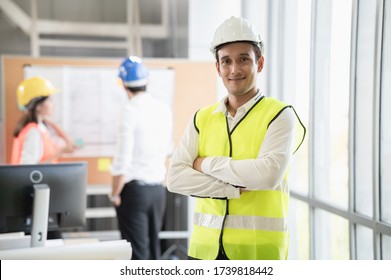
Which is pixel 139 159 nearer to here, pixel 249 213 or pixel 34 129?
pixel 34 129

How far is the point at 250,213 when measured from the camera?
1.80m

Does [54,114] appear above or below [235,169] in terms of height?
above

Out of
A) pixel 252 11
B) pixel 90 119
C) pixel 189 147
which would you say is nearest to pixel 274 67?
pixel 252 11

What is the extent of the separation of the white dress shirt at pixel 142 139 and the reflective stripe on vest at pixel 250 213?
1.33 metres

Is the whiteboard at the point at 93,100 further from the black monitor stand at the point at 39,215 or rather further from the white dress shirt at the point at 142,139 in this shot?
the black monitor stand at the point at 39,215

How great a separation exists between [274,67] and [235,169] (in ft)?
4.63

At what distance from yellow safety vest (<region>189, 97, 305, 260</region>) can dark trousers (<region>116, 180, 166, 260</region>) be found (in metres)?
1.43

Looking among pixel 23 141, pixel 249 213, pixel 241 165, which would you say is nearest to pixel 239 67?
pixel 241 165

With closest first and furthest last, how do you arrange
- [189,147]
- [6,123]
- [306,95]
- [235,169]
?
[235,169], [189,147], [306,95], [6,123]

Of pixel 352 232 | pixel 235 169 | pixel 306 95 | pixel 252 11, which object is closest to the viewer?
pixel 235 169

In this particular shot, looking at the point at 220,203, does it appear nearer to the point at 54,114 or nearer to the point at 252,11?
the point at 252,11

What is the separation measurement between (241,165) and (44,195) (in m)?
0.73

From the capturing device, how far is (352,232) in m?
2.38

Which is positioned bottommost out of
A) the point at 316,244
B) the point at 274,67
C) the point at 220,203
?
the point at 316,244
